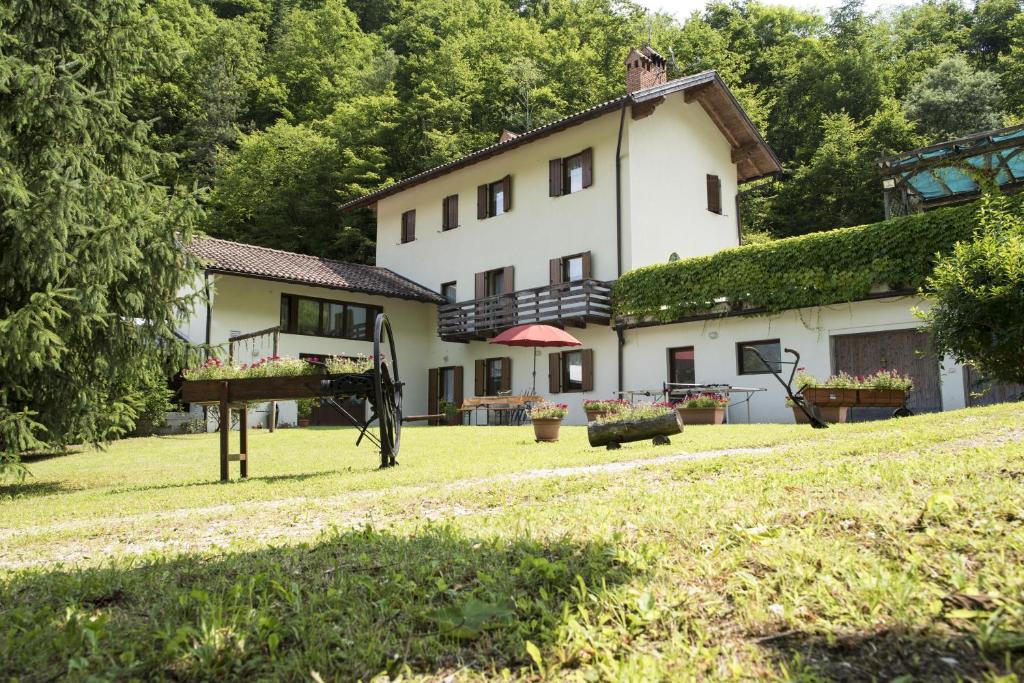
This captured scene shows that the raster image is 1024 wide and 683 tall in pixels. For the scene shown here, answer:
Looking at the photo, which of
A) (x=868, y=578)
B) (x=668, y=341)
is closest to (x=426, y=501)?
(x=868, y=578)

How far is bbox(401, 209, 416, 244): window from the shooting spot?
29484 mm

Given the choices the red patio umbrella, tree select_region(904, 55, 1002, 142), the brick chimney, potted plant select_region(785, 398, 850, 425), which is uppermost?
tree select_region(904, 55, 1002, 142)

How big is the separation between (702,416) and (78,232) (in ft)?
38.3

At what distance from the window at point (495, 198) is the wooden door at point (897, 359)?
40.9ft

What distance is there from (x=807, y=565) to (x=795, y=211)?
105 feet

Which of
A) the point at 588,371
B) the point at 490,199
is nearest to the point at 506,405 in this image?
the point at 588,371

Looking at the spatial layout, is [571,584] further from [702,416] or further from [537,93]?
[537,93]

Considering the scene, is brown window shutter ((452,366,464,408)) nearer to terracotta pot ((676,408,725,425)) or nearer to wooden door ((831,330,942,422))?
terracotta pot ((676,408,725,425))

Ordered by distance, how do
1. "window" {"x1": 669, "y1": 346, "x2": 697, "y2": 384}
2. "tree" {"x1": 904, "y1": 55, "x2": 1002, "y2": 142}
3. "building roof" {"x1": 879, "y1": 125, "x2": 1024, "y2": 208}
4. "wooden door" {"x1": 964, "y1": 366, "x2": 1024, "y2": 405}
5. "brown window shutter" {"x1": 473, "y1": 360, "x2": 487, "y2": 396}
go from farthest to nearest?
"tree" {"x1": 904, "y1": 55, "x2": 1002, "y2": 142} < "brown window shutter" {"x1": 473, "y1": 360, "x2": 487, "y2": 396} < "window" {"x1": 669, "y1": 346, "x2": 697, "y2": 384} < "building roof" {"x1": 879, "y1": 125, "x2": 1024, "y2": 208} < "wooden door" {"x1": 964, "y1": 366, "x2": 1024, "y2": 405}

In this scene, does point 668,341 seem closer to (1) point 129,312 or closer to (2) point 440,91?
(1) point 129,312

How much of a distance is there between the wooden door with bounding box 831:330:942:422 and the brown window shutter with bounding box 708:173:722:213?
8303 mm

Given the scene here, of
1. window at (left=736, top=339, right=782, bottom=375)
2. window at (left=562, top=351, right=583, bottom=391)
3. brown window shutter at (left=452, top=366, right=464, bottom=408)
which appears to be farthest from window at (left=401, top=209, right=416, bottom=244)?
window at (left=736, top=339, right=782, bottom=375)

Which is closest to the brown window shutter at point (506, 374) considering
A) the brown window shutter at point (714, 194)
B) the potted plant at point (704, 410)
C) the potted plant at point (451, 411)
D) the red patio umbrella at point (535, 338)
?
the potted plant at point (451, 411)

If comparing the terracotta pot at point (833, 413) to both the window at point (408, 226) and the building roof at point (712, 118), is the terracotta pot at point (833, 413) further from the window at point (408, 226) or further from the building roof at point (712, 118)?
the window at point (408, 226)
